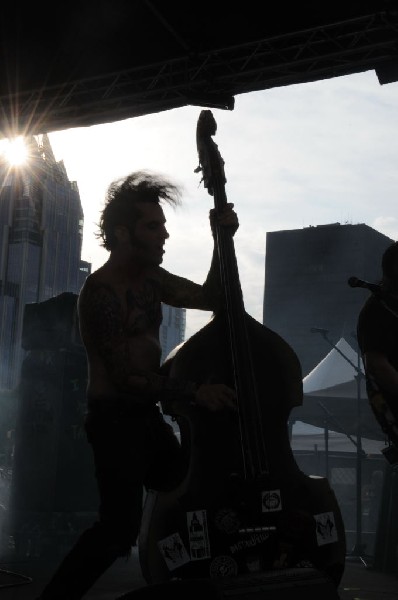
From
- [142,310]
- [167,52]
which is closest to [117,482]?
[142,310]

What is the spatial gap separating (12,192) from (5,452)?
7129 cm

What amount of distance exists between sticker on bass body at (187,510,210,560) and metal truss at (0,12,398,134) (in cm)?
455

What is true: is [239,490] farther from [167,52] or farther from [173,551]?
[167,52]

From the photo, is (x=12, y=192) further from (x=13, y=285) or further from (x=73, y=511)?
(x=73, y=511)

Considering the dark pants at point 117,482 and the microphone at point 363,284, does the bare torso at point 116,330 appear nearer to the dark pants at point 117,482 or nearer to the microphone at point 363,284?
the dark pants at point 117,482

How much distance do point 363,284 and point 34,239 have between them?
77.8m

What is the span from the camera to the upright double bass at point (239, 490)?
8.91 ft

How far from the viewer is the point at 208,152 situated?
3.55 meters

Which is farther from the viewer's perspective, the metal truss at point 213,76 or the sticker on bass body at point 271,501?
the metal truss at point 213,76

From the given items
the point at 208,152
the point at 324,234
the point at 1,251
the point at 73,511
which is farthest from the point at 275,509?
the point at 1,251

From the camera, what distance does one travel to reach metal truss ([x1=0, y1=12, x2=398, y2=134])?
6188mm

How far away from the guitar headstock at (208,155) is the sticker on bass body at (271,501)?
1.42 m

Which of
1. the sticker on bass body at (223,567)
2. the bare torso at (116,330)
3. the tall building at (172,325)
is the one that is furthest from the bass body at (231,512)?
the tall building at (172,325)

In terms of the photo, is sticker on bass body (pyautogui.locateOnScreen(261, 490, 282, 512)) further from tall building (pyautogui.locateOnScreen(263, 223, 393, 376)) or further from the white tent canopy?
tall building (pyautogui.locateOnScreen(263, 223, 393, 376))
